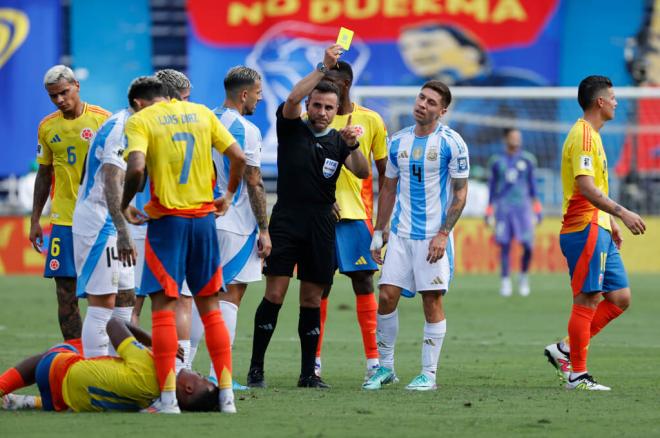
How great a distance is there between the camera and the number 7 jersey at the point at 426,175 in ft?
32.2

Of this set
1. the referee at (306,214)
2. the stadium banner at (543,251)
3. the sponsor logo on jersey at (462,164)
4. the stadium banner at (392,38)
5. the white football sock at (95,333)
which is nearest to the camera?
the white football sock at (95,333)

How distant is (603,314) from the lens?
10203mm

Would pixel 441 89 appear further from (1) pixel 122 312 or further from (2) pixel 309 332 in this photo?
(1) pixel 122 312

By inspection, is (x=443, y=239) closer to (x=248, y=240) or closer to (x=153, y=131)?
(x=248, y=240)

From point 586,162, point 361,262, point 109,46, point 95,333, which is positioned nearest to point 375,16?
point 109,46

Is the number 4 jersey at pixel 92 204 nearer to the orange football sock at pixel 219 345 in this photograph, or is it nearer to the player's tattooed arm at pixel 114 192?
the player's tattooed arm at pixel 114 192

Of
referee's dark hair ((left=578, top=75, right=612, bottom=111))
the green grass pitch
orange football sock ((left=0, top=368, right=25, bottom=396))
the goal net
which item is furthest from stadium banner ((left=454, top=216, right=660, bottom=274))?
orange football sock ((left=0, top=368, right=25, bottom=396))

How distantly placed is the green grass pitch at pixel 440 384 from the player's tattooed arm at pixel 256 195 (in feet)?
4.04

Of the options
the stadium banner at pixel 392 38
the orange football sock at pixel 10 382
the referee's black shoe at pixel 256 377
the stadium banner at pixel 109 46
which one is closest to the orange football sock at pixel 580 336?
the referee's black shoe at pixel 256 377

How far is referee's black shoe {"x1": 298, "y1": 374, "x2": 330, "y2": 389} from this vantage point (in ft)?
32.1

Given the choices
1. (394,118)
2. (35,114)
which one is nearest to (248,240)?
(394,118)

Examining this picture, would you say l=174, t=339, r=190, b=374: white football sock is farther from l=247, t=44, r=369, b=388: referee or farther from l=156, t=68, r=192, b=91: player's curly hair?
l=156, t=68, r=192, b=91: player's curly hair

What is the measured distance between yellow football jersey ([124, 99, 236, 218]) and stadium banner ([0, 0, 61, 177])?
973 inches

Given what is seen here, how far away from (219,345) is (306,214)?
1.93 m
